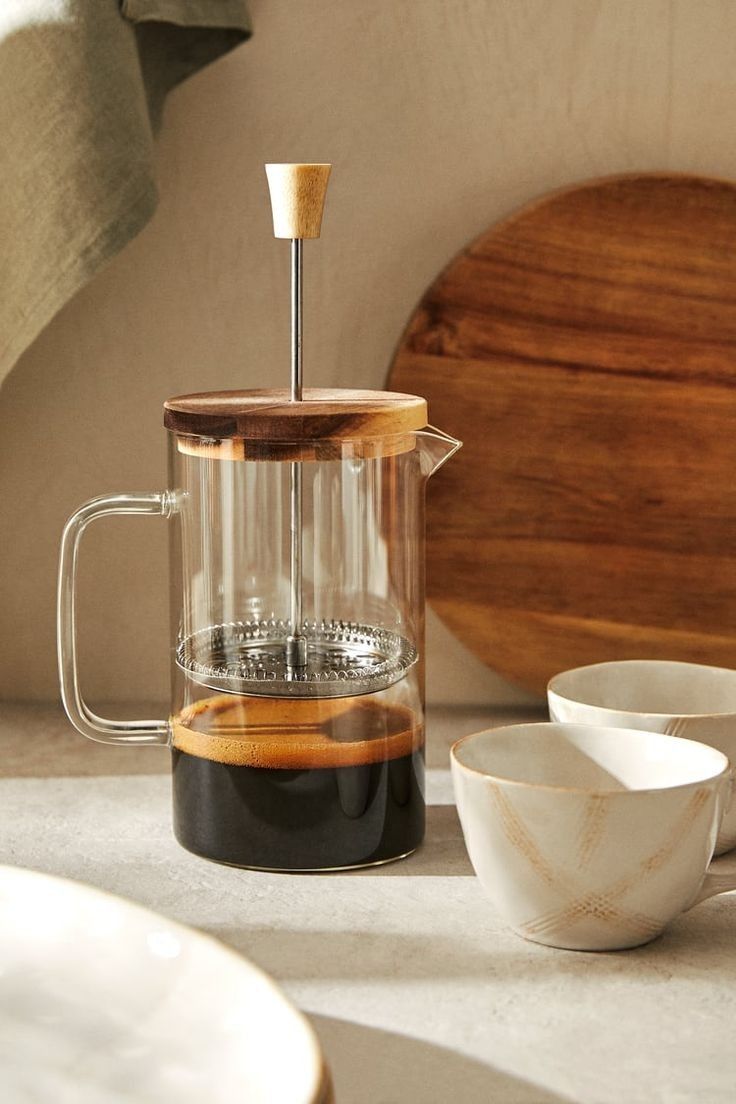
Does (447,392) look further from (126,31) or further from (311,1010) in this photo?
(311,1010)

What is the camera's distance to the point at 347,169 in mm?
827

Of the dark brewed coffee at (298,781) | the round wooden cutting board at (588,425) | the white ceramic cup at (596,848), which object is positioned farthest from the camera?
the round wooden cutting board at (588,425)

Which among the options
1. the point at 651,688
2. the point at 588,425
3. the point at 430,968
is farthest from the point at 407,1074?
the point at 588,425

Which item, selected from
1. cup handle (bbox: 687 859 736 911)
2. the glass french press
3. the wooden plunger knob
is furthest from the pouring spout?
cup handle (bbox: 687 859 736 911)

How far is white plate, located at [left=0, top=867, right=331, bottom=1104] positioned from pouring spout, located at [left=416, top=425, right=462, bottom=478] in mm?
288

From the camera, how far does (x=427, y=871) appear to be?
64cm

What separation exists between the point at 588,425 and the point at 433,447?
0.19m

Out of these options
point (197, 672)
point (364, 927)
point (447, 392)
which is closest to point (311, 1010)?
point (364, 927)

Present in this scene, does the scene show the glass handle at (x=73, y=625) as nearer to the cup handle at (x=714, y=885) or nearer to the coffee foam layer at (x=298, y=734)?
the coffee foam layer at (x=298, y=734)

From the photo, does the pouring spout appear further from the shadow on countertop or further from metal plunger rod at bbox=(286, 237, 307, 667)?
the shadow on countertop

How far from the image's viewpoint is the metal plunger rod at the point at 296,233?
628 mm

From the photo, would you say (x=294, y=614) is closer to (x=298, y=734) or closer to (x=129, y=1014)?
(x=298, y=734)

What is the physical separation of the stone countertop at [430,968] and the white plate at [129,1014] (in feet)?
0.22

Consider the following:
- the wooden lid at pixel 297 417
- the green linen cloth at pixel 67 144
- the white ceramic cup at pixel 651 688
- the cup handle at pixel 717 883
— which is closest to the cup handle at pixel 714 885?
the cup handle at pixel 717 883
